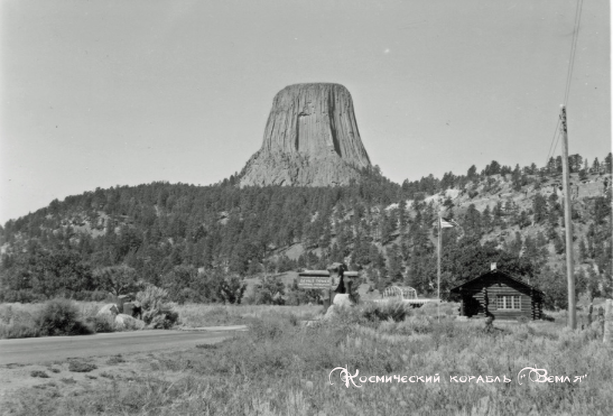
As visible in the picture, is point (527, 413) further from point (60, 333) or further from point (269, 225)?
point (269, 225)

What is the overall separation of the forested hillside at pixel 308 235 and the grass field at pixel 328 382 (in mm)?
48065

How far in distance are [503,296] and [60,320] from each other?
34.5 meters

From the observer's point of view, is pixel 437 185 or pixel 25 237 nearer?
pixel 25 237

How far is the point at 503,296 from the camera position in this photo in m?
44.3

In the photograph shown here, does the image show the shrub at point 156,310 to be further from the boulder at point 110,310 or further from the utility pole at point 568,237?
the utility pole at point 568,237

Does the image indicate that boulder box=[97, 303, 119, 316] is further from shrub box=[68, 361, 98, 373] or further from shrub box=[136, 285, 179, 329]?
shrub box=[68, 361, 98, 373]

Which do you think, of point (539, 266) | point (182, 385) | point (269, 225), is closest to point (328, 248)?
point (269, 225)

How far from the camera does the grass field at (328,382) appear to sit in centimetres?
720

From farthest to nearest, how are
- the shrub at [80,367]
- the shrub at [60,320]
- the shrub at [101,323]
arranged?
the shrub at [101,323], the shrub at [60,320], the shrub at [80,367]

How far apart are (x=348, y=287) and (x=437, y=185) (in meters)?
114

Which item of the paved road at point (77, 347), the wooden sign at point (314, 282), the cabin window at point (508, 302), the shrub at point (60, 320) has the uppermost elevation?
the wooden sign at point (314, 282)

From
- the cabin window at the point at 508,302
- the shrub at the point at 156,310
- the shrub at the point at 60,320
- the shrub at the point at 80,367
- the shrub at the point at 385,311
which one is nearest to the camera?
the shrub at the point at 80,367

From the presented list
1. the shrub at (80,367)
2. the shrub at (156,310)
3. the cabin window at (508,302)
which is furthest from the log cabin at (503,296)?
the shrub at (80,367)

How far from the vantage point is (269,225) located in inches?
4911
